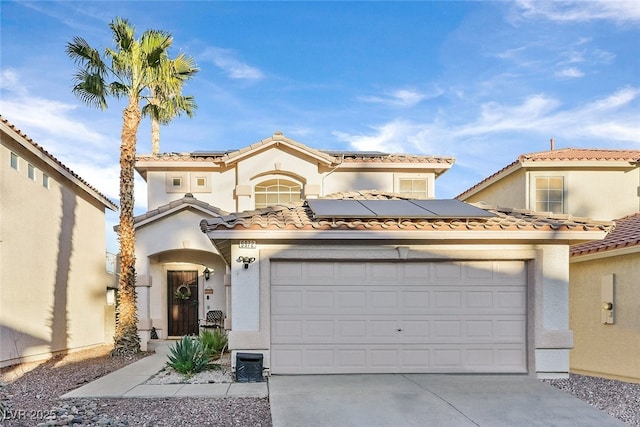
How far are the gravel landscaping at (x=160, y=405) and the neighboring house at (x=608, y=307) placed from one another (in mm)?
799

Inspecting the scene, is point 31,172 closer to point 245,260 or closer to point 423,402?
point 245,260

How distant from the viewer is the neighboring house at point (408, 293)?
8.80m

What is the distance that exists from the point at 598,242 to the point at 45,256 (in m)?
14.8

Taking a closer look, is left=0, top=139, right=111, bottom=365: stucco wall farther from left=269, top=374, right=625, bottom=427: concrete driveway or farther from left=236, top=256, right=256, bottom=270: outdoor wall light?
left=269, top=374, right=625, bottom=427: concrete driveway

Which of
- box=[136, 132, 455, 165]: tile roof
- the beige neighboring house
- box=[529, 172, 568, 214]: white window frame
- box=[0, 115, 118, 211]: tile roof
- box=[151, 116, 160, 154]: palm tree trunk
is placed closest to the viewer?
the beige neighboring house

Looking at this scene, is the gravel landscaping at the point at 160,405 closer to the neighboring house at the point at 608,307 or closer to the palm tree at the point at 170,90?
the neighboring house at the point at 608,307

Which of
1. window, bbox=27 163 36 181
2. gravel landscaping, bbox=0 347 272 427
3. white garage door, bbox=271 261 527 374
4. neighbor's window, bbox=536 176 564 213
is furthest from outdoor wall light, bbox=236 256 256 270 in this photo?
neighbor's window, bbox=536 176 564 213

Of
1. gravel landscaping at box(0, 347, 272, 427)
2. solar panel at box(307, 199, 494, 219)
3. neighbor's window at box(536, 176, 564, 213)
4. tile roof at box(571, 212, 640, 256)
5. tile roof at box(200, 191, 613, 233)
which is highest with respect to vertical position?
neighbor's window at box(536, 176, 564, 213)

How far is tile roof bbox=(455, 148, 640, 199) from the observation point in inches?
580

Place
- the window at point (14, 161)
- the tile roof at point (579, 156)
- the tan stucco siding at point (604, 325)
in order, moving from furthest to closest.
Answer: the tile roof at point (579, 156) → the window at point (14, 161) → the tan stucco siding at point (604, 325)

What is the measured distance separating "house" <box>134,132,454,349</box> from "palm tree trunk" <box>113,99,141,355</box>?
2.08 metres

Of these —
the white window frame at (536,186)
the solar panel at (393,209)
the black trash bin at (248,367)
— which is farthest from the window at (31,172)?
the white window frame at (536,186)

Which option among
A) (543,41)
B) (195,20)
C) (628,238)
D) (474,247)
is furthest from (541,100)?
(195,20)

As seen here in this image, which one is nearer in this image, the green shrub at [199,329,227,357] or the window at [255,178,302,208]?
the green shrub at [199,329,227,357]
